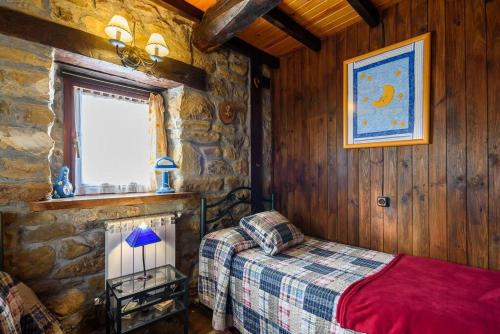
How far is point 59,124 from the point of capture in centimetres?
185

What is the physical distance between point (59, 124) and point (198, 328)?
1.85 metres

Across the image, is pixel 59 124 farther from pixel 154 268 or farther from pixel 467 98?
pixel 467 98

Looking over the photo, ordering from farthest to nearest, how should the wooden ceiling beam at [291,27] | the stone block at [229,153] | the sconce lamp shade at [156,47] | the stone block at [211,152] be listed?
the stone block at [229,153] → the stone block at [211,152] → the wooden ceiling beam at [291,27] → the sconce lamp shade at [156,47]

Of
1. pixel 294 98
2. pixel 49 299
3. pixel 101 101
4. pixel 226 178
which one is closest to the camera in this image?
pixel 49 299

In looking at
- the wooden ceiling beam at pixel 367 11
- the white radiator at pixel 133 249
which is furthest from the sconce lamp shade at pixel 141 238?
the wooden ceiling beam at pixel 367 11

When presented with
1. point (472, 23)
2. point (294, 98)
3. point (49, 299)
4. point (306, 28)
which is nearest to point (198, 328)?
point (49, 299)

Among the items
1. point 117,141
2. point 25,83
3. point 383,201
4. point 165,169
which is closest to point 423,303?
point 383,201

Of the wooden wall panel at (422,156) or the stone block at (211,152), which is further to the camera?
the stone block at (211,152)

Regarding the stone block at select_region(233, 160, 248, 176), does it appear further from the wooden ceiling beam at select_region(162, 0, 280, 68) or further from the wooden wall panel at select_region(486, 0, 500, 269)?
the wooden wall panel at select_region(486, 0, 500, 269)

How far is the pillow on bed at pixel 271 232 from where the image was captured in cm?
194

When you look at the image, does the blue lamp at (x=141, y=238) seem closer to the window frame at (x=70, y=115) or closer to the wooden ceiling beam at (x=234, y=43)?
the window frame at (x=70, y=115)

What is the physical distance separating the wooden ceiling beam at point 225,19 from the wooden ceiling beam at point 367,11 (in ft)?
2.41

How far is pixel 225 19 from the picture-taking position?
1.87 metres

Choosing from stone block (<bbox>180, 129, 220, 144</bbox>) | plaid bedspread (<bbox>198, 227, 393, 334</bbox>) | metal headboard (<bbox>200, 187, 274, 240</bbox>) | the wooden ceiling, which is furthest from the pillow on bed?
the wooden ceiling
